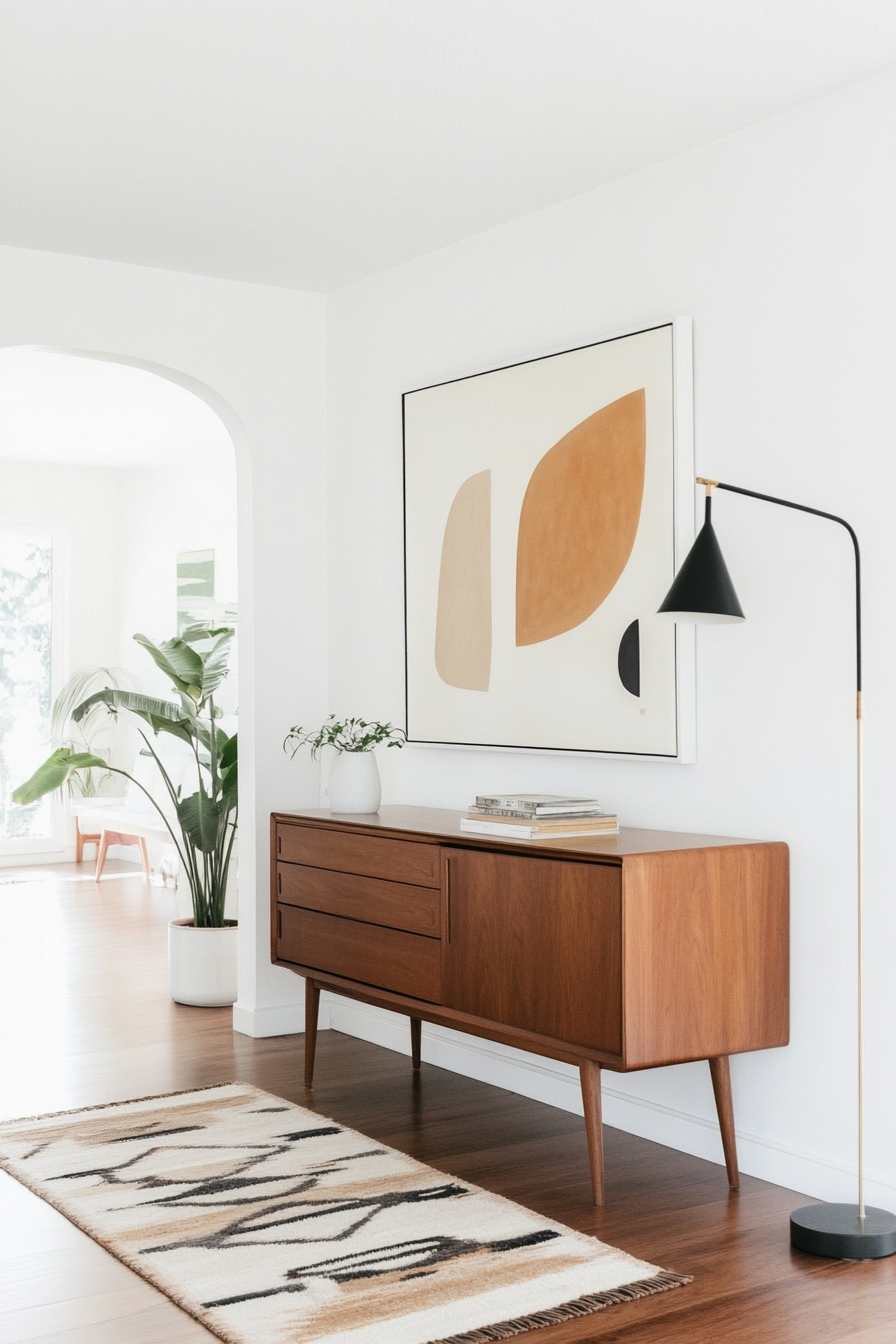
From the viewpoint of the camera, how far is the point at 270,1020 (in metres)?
4.84

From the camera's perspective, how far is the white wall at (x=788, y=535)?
10.1 feet

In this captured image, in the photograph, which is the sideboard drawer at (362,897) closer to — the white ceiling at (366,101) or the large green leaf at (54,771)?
the large green leaf at (54,771)

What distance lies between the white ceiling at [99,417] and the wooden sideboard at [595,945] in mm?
3179

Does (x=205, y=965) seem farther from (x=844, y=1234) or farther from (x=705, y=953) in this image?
(x=844, y=1234)

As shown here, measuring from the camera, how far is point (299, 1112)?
3854mm

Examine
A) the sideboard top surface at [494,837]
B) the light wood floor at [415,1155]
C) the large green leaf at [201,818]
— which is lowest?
the light wood floor at [415,1155]

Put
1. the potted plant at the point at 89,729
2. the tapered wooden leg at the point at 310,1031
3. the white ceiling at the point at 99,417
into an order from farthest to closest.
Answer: the potted plant at the point at 89,729
the white ceiling at the point at 99,417
the tapered wooden leg at the point at 310,1031

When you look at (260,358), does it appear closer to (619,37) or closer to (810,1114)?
(619,37)

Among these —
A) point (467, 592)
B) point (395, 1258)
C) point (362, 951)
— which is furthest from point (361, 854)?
point (395, 1258)

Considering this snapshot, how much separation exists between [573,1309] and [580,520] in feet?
6.69

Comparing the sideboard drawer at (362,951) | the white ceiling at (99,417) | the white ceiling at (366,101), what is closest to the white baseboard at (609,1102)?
the sideboard drawer at (362,951)

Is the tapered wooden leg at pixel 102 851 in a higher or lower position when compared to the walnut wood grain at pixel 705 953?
lower

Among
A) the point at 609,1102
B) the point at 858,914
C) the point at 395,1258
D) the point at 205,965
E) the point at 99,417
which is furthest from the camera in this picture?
the point at 99,417

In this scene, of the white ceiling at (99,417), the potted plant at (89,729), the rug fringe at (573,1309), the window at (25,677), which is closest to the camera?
the rug fringe at (573,1309)
